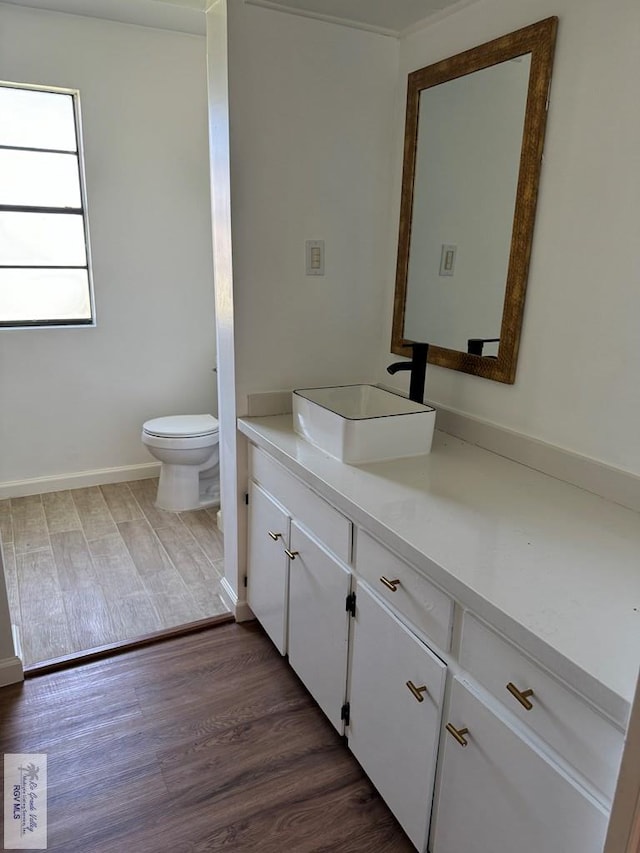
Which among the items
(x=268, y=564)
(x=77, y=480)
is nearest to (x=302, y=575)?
(x=268, y=564)

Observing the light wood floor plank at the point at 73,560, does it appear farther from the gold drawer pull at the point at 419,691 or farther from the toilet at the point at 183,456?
the gold drawer pull at the point at 419,691

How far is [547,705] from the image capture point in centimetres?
94

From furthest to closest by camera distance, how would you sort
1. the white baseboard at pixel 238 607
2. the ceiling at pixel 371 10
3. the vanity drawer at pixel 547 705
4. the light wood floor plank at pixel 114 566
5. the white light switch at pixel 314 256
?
the light wood floor plank at pixel 114 566 < the white baseboard at pixel 238 607 < the white light switch at pixel 314 256 < the ceiling at pixel 371 10 < the vanity drawer at pixel 547 705

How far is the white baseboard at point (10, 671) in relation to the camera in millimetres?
1956

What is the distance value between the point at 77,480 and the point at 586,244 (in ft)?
10.2

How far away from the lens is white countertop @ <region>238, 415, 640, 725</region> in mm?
907

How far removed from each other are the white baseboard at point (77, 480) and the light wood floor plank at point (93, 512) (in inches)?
2.2

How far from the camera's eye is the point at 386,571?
1.35 metres

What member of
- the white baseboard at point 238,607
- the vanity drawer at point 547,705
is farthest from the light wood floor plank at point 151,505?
the vanity drawer at point 547,705

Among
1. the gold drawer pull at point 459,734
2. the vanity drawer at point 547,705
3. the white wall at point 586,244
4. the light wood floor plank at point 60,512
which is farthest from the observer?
the light wood floor plank at point 60,512

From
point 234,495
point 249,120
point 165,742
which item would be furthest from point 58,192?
point 165,742

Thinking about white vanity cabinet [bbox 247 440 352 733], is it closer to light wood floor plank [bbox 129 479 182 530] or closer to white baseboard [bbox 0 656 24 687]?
white baseboard [bbox 0 656 24 687]

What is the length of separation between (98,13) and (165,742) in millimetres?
3307

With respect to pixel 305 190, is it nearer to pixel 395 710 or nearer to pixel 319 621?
pixel 319 621
